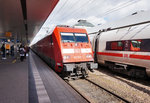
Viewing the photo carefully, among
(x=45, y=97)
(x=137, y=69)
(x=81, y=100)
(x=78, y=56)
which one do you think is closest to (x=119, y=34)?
(x=137, y=69)

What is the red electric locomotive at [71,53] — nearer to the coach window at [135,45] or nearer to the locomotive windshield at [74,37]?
the locomotive windshield at [74,37]

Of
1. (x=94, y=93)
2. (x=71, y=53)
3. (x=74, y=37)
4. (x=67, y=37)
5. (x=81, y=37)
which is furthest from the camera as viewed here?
(x=81, y=37)

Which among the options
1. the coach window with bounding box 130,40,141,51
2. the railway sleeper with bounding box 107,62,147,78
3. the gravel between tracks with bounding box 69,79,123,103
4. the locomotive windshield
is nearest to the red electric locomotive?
the locomotive windshield

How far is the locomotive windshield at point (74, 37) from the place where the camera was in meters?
7.44

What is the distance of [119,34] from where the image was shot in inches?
334

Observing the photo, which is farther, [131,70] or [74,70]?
[131,70]

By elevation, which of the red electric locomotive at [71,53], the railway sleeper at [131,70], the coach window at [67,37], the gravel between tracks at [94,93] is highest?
the coach window at [67,37]

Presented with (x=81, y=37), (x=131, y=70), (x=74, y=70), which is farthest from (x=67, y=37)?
(x=131, y=70)

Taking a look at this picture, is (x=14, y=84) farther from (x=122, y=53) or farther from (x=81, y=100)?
(x=122, y=53)

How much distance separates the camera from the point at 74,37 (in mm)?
7734

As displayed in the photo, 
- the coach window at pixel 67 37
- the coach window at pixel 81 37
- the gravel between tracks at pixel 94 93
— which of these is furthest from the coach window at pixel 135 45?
the coach window at pixel 67 37

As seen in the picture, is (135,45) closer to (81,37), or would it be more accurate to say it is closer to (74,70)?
(81,37)

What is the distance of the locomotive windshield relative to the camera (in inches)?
293

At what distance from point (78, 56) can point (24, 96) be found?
401 cm
